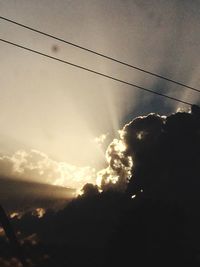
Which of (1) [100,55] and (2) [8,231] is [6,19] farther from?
(2) [8,231]

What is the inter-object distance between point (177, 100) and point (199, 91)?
1.58m

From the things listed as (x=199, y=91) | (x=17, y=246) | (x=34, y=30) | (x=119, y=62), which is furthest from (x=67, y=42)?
(x=17, y=246)

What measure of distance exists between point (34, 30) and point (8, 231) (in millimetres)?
10323

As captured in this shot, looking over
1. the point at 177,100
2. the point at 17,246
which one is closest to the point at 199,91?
the point at 177,100

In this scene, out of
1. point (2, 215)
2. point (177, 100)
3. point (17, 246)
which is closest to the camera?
point (2, 215)

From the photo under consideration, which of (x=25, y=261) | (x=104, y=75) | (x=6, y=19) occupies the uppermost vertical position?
(x=6, y=19)

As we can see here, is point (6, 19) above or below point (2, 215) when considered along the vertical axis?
above

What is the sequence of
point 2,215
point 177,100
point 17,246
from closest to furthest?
1. point 2,215
2. point 17,246
3. point 177,100

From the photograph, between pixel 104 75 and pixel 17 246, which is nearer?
pixel 17 246

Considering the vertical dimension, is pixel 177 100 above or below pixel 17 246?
above

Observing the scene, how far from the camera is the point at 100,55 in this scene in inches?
806

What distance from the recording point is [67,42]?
779 inches

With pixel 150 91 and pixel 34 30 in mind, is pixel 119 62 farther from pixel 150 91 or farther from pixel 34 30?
pixel 34 30

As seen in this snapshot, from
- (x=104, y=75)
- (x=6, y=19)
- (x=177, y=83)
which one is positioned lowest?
(x=177, y=83)
